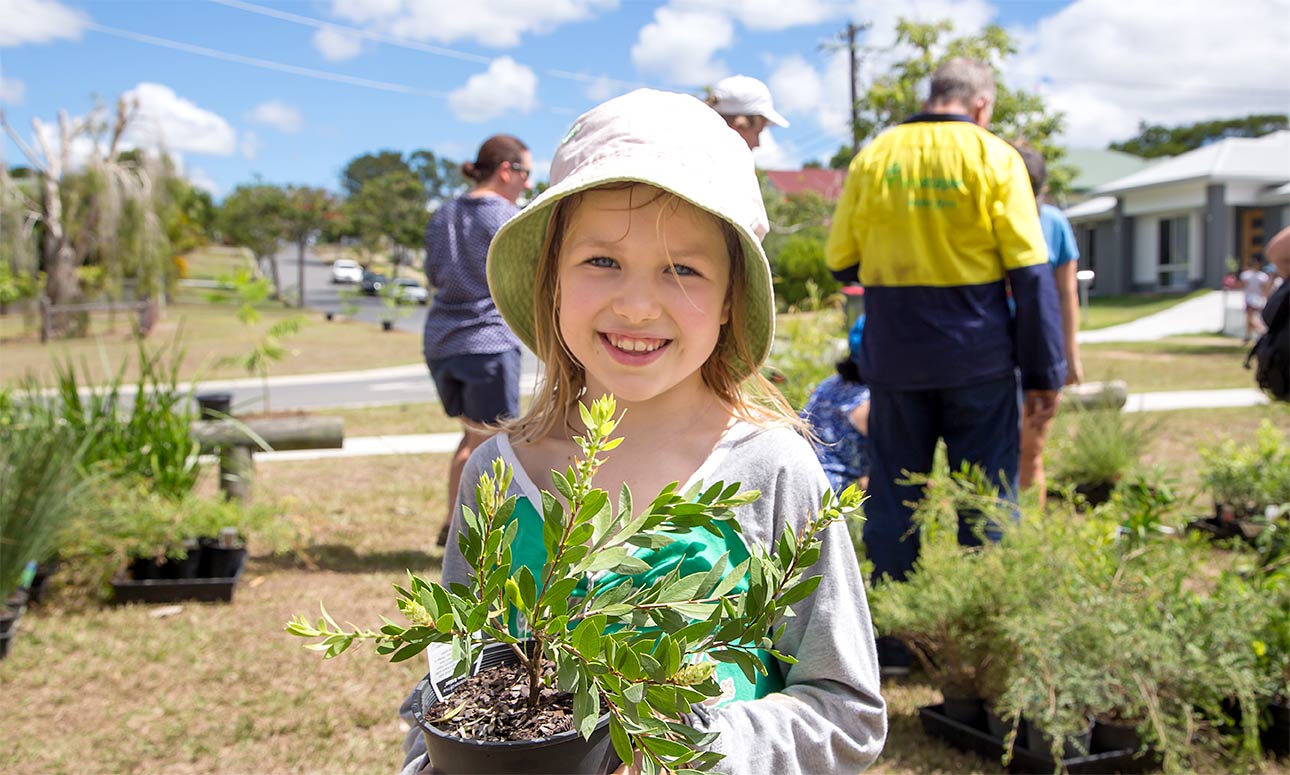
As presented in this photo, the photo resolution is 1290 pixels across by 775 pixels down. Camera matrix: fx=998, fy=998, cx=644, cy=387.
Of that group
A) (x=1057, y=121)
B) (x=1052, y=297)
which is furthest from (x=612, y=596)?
(x=1057, y=121)

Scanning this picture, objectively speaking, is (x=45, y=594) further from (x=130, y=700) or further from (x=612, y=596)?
(x=612, y=596)

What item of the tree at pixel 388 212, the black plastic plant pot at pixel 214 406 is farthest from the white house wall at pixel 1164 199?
the tree at pixel 388 212

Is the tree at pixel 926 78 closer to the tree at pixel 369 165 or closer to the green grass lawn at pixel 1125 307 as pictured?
the green grass lawn at pixel 1125 307

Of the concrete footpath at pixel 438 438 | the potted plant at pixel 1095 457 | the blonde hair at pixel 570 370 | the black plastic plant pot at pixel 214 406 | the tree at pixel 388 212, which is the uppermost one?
the tree at pixel 388 212

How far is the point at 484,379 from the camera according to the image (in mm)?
4770

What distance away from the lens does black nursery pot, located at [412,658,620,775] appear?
88 cm

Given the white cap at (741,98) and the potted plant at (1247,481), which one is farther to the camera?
the potted plant at (1247,481)

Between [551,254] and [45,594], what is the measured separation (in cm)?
407

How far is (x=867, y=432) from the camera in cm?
394

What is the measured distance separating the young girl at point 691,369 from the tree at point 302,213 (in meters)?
45.1

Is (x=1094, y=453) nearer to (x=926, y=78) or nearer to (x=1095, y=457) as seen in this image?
(x=1095, y=457)

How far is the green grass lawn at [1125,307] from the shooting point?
986 inches

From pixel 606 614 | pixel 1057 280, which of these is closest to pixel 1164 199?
pixel 1057 280

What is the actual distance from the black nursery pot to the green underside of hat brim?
70 cm
